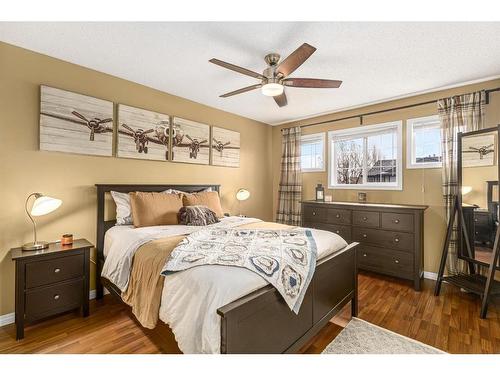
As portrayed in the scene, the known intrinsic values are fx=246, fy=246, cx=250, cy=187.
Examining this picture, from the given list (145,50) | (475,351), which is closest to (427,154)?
(475,351)

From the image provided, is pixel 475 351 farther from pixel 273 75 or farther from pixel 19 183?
pixel 19 183

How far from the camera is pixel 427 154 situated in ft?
11.3

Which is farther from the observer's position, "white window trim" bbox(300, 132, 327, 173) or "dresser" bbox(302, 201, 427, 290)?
"white window trim" bbox(300, 132, 327, 173)

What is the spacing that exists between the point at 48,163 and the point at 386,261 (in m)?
4.10

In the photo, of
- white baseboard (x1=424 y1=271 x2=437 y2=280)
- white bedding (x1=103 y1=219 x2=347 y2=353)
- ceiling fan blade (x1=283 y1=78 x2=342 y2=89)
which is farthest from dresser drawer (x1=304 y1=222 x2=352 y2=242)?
white bedding (x1=103 y1=219 x2=347 y2=353)

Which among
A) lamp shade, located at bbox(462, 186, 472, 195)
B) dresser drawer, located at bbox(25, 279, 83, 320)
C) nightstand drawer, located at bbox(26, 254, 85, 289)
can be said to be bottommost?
dresser drawer, located at bbox(25, 279, 83, 320)

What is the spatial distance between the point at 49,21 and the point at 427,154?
14.5ft

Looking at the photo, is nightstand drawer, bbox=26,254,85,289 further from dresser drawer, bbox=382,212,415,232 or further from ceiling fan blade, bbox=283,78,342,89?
dresser drawer, bbox=382,212,415,232

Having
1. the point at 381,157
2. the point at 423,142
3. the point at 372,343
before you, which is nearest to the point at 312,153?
the point at 381,157

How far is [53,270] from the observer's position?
84.5 inches

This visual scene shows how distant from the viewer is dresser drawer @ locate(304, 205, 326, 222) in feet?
12.7

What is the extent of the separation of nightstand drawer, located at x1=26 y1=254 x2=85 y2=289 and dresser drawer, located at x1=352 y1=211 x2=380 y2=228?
10.9 feet

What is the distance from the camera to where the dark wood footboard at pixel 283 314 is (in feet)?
4.00
